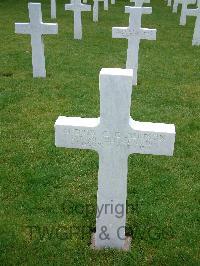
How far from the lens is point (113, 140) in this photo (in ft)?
10.3

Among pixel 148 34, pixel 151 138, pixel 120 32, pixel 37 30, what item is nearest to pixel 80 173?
pixel 151 138

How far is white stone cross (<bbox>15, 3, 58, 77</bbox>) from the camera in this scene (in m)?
7.77

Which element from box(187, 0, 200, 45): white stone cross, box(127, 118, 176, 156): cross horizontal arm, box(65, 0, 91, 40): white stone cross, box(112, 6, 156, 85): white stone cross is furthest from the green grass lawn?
box(65, 0, 91, 40): white stone cross

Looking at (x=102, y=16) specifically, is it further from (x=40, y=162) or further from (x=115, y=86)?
(x=115, y=86)

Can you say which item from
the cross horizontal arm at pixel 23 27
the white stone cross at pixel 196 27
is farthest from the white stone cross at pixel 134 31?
the white stone cross at pixel 196 27

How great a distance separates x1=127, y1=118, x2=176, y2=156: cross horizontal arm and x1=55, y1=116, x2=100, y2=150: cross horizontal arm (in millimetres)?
281

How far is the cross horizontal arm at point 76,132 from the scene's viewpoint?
3.15m

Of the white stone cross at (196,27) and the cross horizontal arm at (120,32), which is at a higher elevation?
the cross horizontal arm at (120,32)

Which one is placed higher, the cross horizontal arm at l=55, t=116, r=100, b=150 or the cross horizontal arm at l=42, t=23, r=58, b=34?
the cross horizontal arm at l=55, t=116, r=100, b=150

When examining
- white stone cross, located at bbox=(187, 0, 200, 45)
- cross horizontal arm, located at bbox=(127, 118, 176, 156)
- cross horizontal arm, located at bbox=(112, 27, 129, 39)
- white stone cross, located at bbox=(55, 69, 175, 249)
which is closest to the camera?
white stone cross, located at bbox=(55, 69, 175, 249)

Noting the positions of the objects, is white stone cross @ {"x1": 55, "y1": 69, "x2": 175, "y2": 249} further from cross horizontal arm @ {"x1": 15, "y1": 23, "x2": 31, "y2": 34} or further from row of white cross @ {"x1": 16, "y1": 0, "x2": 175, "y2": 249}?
cross horizontal arm @ {"x1": 15, "y1": 23, "x2": 31, "y2": 34}

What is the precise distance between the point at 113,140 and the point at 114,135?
0.05 metres

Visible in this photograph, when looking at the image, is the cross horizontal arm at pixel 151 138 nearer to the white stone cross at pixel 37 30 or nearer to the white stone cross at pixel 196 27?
the white stone cross at pixel 37 30

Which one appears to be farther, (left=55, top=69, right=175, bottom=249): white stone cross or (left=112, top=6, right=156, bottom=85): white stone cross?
(left=112, top=6, right=156, bottom=85): white stone cross
